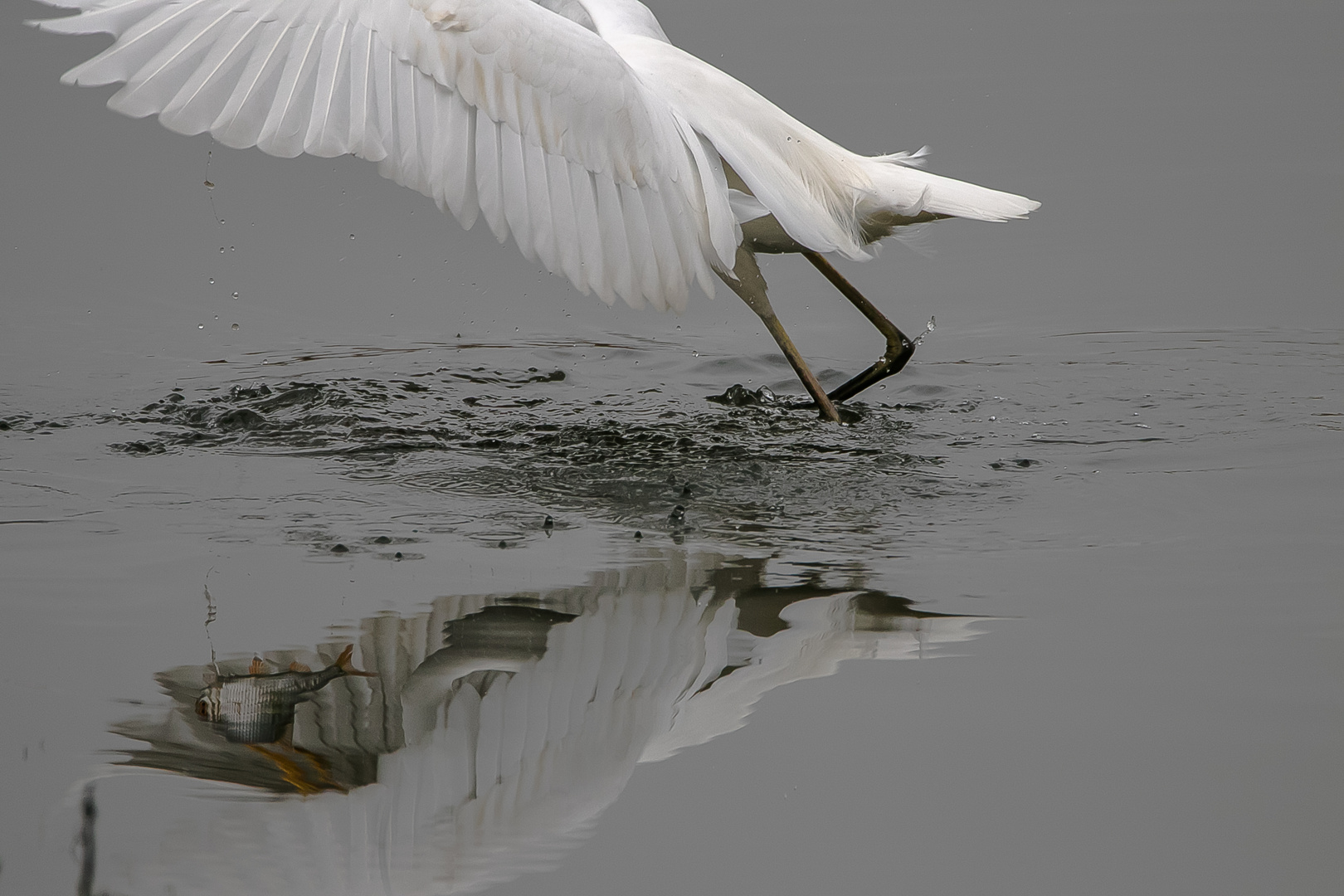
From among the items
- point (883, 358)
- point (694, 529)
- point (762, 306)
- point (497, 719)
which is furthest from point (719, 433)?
point (497, 719)

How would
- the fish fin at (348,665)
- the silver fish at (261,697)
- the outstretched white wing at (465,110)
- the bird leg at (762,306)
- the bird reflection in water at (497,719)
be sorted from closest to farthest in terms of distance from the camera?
the bird reflection in water at (497,719) → the silver fish at (261,697) → the fish fin at (348,665) → the outstretched white wing at (465,110) → the bird leg at (762,306)

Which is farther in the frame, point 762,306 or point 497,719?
point 762,306

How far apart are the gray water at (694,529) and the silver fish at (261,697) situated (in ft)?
0.16

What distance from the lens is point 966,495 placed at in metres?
4.80

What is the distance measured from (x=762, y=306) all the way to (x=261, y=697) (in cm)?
298

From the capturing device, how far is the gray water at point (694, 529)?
2.91m

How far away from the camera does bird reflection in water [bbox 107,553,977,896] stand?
283cm

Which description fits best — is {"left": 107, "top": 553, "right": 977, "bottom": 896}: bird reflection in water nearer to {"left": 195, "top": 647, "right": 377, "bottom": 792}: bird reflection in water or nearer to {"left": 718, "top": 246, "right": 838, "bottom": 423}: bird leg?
{"left": 195, "top": 647, "right": 377, "bottom": 792}: bird reflection in water

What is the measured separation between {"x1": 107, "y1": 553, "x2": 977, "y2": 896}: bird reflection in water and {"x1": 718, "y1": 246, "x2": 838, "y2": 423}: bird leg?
1.87 metres

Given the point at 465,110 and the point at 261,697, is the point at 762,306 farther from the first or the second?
the point at 261,697

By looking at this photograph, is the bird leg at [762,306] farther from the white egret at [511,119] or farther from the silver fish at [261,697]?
the silver fish at [261,697]

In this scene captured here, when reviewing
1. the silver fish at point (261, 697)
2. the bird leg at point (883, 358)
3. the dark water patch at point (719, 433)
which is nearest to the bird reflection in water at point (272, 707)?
the silver fish at point (261, 697)

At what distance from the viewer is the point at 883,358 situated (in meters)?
6.42

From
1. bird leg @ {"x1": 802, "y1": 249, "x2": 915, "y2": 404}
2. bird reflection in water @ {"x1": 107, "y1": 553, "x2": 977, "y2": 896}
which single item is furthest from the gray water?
bird leg @ {"x1": 802, "y1": 249, "x2": 915, "y2": 404}
